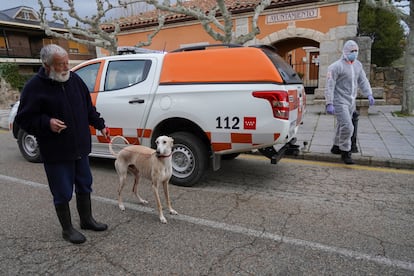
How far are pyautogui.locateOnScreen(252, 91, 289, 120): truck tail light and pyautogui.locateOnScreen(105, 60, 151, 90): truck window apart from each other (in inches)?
73.9

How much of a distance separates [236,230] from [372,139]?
4.92m

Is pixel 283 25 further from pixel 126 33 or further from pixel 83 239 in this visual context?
pixel 83 239

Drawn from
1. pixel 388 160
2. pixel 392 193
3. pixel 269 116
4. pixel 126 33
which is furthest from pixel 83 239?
pixel 126 33

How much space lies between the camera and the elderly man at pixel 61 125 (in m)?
2.71

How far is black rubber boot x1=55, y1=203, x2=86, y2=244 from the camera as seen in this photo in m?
3.01

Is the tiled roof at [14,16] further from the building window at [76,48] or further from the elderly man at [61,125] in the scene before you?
the elderly man at [61,125]

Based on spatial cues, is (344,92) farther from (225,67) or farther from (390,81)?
(390,81)

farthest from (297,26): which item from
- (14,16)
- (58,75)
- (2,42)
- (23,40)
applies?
(14,16)

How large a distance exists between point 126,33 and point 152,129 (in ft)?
45.0

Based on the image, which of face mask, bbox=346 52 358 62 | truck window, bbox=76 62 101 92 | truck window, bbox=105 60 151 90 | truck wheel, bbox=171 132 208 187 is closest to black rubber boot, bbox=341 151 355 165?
face mask, bbox=346 52 358 62

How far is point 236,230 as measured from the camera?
322 centimetres

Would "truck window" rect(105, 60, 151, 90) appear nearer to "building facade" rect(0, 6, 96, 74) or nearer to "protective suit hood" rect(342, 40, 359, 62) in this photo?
"protective suit hood" rect(342, 40, 359, 62)

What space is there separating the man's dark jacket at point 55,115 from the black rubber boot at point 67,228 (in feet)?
1.65

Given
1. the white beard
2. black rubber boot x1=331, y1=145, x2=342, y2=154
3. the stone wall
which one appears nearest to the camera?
the white beard
